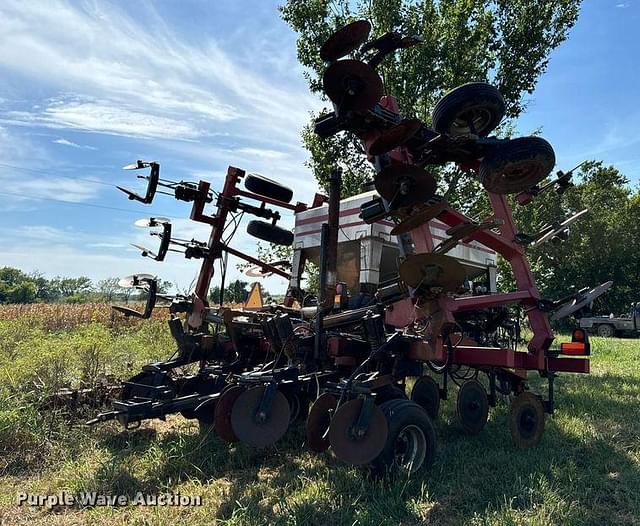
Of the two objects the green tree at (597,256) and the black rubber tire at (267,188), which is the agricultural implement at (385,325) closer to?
the black rubber tire at (267,188)

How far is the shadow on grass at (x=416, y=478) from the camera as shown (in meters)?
3.09

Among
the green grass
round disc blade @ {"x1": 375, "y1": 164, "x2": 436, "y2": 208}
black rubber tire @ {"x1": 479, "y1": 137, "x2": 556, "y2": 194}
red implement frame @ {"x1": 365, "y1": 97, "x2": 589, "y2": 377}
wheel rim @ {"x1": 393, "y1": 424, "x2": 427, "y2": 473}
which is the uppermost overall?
black rubber tire @ {"x1": 479, "y1": 137, "x2": 556, "y2": 194}

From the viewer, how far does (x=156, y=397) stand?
4469 mm

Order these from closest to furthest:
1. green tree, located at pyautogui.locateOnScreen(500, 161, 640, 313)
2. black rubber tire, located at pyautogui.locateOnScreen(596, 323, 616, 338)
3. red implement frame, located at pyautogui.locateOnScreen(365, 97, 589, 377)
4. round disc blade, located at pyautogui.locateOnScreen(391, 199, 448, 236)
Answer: round disc blade, located at pyautogui.locateOnScreen(391, 199, 448, 236), red implement frame, located at pyautogui.locateOnScreen(365, 97, 589, 377), black rubber tire, located at pyautogui.locateOnScreen(596, 323, 616, 338), green tree, located at pyautogui.locateOnScreen(500, 161, 640, 313)

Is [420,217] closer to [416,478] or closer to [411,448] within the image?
[411,448]

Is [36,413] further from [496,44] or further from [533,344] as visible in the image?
[496,44]

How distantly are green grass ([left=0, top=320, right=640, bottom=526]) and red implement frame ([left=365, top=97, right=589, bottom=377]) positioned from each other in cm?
76

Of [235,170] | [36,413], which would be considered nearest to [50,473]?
[36,413]

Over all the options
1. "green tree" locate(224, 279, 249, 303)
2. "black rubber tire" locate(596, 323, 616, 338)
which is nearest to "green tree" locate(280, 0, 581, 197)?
"green tree" locate(224, 279, 249, 303)

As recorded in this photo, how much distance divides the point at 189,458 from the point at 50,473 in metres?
1.09

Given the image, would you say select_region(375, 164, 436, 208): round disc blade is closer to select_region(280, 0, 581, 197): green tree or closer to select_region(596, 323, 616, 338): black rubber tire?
select_region(280, 0, 581, 197): green tree

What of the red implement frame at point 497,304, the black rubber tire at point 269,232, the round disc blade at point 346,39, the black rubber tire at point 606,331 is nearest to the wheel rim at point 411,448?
the red implement frame at point 497,304

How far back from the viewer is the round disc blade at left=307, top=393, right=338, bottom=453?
12.6 ft

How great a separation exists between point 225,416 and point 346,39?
3174 mm
